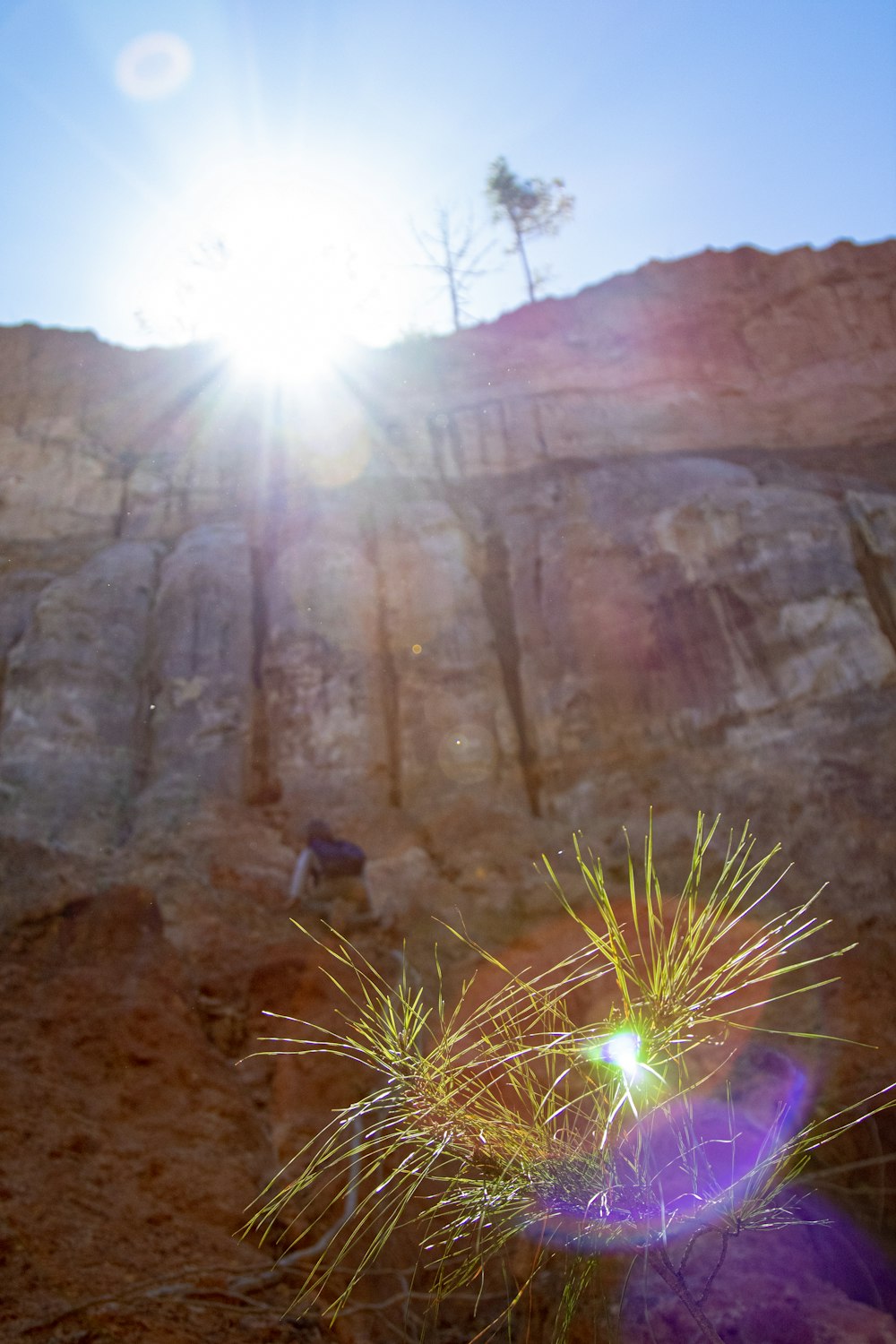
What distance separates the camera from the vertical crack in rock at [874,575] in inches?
393

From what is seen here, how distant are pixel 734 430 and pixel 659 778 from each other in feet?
22.0

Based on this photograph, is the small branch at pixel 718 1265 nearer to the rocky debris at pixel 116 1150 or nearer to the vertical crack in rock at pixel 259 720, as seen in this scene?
the rocky debris at pixel 116 1150

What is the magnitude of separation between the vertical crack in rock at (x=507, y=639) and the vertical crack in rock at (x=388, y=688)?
136cm

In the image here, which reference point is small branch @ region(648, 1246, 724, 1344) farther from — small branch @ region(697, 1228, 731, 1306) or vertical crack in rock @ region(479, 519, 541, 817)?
vertical crack in rock @ region(479, 519, 541, 817)

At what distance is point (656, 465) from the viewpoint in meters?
12.8

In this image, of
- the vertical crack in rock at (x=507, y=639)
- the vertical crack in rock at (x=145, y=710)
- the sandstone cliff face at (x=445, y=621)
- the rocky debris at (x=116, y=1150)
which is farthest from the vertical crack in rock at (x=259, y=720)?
the rocky debris at (x=116, y=1150)

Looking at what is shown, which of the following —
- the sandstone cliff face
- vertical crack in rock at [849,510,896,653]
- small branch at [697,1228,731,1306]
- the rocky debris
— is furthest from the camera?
vertical crack in rock at [849,510,896,653]

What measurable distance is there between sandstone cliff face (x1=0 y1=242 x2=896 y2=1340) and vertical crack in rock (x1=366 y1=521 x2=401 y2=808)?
0.04 m

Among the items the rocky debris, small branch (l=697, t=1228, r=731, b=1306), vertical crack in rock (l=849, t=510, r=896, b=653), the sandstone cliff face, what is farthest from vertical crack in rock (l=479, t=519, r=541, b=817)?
small branch (l=697, t=1228, r=731, b=1306)

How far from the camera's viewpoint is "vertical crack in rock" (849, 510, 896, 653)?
393 inches


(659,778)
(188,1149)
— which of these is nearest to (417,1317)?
(188,1149)

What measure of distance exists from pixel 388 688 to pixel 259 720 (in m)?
1.62

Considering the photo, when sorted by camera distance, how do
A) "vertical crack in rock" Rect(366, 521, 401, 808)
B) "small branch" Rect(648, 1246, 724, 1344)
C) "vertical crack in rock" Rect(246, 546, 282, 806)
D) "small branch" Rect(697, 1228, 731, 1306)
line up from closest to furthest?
"small branch" Rect(697, 1228, 731, 1306)
"small branch" Rect(648, 1246, 724, 1344)
"vertical crack in rock" Rect(246, 546, 282, 806)
"vertical crack in rock" Rect(366, 521, 401, 808)

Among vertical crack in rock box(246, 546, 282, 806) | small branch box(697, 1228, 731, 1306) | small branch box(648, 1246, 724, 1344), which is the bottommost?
small branch box(648, 1246, 724, 1344)
